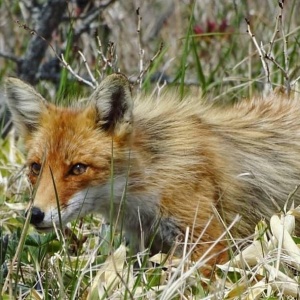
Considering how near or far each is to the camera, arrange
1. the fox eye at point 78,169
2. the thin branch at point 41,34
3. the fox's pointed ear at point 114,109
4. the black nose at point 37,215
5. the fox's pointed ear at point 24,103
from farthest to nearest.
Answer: the thin branch at point 41,34, the fox's pointed ear at point 24,103, the fox's pointed ear at point 114,109, the fox eye at point 78,169, the black nose at point 37,215

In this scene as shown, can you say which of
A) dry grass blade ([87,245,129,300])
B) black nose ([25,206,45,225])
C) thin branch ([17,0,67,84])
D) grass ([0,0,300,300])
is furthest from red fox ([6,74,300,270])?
thin branch ([17,0,67,84])

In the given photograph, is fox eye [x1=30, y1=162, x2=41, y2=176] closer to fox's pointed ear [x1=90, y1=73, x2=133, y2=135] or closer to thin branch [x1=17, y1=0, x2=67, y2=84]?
fox's pointed ear [x1=90, y1=73, x2=133, y2=135]

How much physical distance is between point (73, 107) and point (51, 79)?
Answer: 2540 millimetres

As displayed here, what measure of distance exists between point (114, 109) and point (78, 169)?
0.39 metres

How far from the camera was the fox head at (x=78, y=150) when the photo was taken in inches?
161

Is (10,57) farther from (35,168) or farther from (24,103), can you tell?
(35,168)

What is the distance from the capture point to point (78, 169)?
4.20 m

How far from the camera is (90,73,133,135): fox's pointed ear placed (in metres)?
4.30

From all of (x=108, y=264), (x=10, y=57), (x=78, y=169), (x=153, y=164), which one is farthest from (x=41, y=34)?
(x=108, y=264)

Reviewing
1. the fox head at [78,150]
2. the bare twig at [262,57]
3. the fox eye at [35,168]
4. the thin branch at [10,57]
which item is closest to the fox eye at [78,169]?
the fox head at [78,150]

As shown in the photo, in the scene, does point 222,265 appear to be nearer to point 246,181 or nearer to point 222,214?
point 222,214

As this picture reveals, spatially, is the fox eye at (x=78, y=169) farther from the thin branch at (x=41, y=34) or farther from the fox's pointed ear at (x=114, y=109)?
the thin branch at (x=41, y=34)

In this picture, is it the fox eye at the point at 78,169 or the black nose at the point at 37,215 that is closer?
the black nose at the point at 37,215

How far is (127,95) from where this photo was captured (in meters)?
4.30
